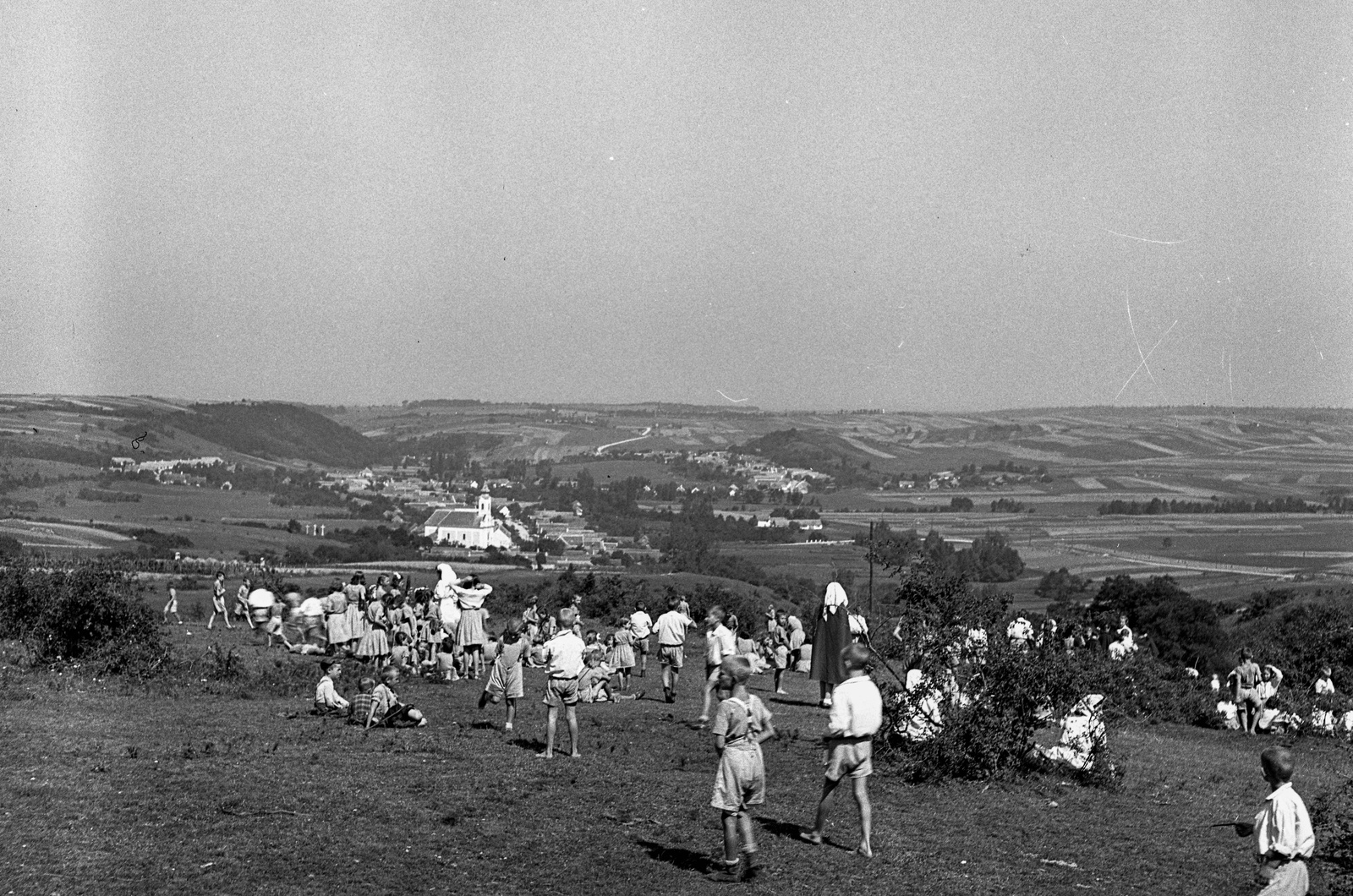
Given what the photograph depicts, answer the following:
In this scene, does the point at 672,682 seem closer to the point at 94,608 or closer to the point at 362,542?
the point at 94,608

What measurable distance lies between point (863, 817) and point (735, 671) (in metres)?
1.78

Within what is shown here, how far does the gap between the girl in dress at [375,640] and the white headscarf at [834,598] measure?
6.87 m

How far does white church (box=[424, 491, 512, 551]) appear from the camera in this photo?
305 feet

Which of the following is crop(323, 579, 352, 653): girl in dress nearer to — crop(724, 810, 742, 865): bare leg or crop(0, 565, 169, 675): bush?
crop(0, 565, 169, 675): bush

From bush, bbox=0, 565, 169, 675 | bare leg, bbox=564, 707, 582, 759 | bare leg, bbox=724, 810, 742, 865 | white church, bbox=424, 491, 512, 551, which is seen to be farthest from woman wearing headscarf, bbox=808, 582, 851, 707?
white church, bbox=424, 491, 512, 551

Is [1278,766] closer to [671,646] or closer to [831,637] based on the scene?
[831,637]

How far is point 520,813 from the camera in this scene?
11219 mm

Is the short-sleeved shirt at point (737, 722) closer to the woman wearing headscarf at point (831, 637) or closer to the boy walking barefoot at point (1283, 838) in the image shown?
the boy walking barefoot at point (1283, 838)

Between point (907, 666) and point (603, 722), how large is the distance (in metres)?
4.24

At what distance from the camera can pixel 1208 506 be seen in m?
123

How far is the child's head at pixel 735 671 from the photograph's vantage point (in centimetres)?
938

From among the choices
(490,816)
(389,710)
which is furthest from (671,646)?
(490,816)

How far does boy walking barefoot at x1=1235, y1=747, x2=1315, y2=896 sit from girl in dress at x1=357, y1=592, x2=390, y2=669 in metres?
14.3

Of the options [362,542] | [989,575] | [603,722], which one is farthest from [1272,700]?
[362,542]
